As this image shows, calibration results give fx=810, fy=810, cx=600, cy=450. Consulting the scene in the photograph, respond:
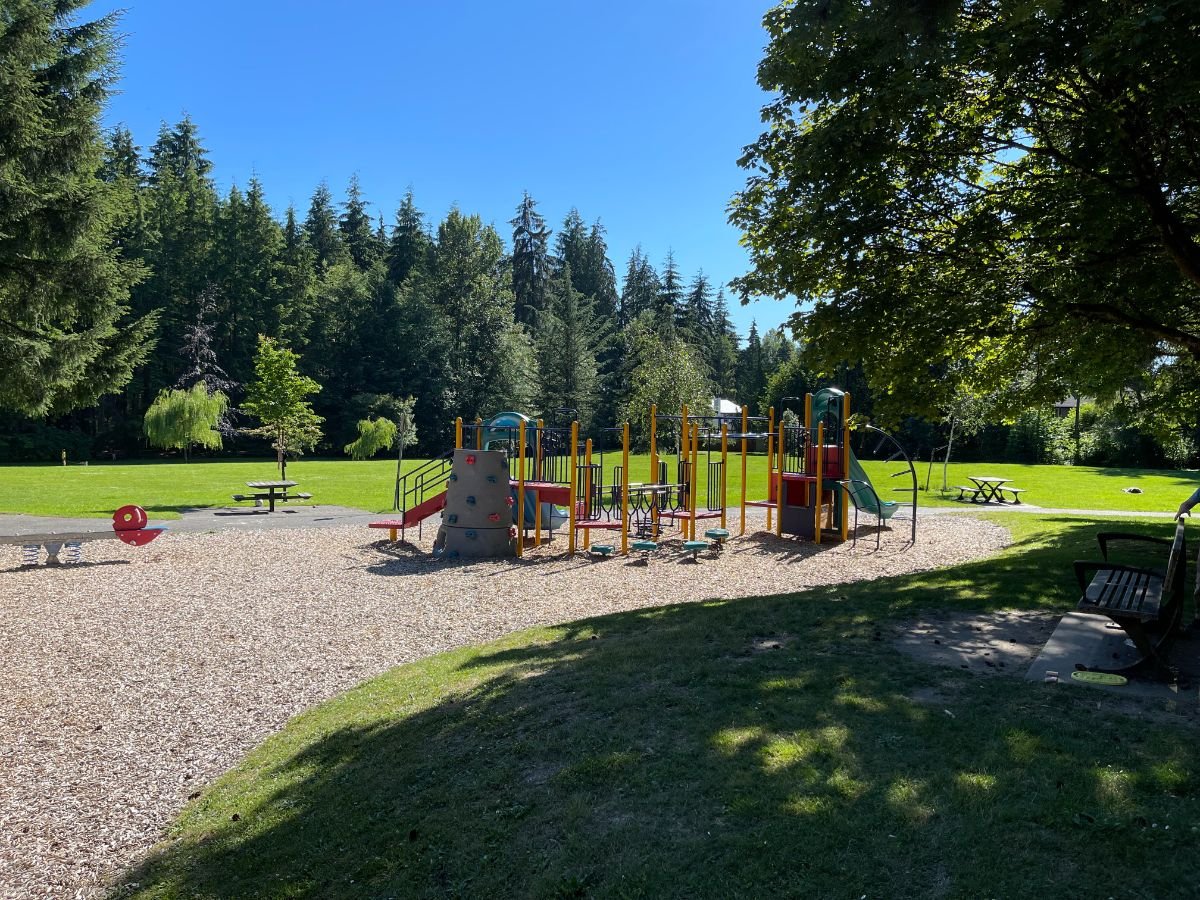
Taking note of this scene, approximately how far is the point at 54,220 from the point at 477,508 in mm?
9537

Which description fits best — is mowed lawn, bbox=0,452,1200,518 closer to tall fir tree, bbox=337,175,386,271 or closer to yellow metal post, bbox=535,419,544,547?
yellow metal post, bbox=535,419,544,547

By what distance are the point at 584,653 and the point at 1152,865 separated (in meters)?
4.64

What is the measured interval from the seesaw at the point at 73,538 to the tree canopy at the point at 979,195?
11.7 metres

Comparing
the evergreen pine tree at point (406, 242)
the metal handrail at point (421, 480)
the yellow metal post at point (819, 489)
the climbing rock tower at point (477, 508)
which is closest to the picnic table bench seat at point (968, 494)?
the yellow metal post at point (819, 489)

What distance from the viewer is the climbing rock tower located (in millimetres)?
14750

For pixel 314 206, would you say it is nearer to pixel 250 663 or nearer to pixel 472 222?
pixel 472 222

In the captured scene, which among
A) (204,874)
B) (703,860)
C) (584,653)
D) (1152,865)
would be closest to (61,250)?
(584,653)

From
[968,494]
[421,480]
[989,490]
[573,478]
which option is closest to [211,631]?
[573,478]

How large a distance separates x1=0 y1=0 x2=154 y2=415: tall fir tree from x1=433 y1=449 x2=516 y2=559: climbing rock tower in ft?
26.9

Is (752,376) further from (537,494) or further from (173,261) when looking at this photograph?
(537,494)

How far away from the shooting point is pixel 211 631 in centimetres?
930

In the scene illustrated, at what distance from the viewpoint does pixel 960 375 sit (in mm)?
11406

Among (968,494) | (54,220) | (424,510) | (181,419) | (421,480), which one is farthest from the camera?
(181,419)

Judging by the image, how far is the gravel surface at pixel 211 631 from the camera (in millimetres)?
5180
